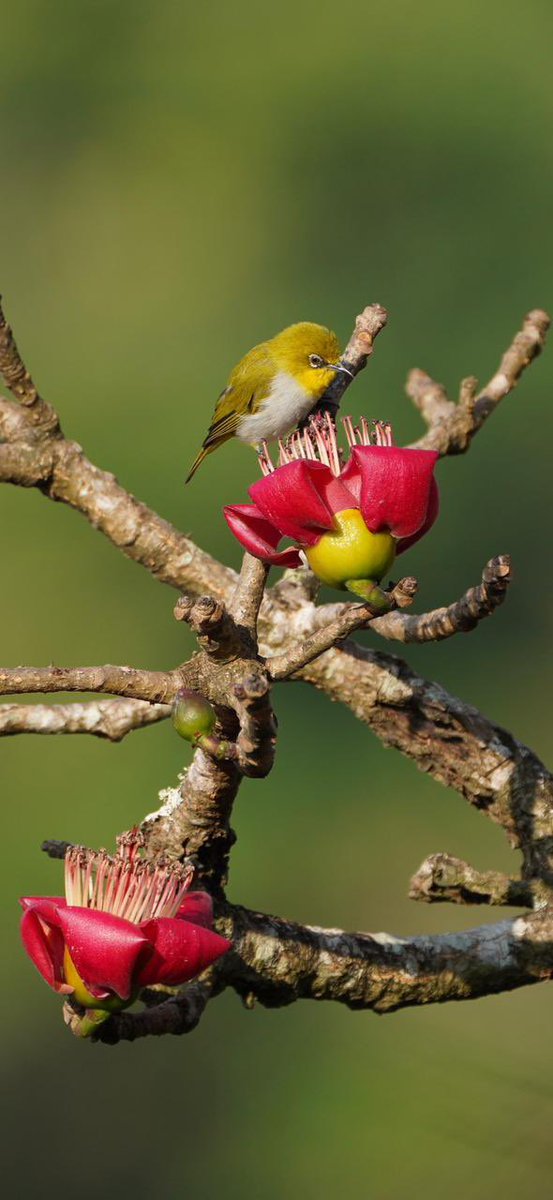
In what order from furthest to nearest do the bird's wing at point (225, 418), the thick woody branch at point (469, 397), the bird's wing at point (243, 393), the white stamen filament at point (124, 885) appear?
1. the bird's wing at point (225, 418)
2. the bird's wing at point (243, 393)
3. the thick woody branch at point (469, 397)
4. the white stamen filament at point (124, 885)

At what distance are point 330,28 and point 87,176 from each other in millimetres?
1673

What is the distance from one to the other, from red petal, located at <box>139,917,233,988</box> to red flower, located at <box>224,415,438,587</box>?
0.89 feet

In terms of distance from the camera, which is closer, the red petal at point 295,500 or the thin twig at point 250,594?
the red petal at point 295,500

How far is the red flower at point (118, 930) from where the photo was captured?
1.06 m

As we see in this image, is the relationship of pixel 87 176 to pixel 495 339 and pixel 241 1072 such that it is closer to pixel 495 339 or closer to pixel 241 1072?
pixel 495 339

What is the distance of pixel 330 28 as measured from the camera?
23.9 ft

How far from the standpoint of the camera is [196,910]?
1.18 meters

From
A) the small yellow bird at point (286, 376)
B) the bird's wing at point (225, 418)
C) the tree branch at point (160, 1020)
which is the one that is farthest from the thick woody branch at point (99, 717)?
the bird's wing at point (225, 418)

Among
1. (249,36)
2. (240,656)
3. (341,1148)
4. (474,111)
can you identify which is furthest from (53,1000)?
(249,36)

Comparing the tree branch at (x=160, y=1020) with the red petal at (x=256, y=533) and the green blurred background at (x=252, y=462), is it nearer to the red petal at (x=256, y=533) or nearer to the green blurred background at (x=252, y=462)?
the red petal at (x=256, y=533)

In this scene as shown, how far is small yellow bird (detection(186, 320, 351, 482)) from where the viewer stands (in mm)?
2396

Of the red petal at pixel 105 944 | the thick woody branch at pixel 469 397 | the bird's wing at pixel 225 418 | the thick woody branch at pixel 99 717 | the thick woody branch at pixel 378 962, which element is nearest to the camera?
the red petal at pixel 105 944

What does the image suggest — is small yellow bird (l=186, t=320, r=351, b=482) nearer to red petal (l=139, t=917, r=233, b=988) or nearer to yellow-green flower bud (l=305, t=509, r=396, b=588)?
yellow-green flower bud (l=305, t=509, r=396, b=588)

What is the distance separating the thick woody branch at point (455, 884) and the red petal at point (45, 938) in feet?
1.68
